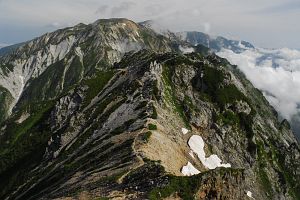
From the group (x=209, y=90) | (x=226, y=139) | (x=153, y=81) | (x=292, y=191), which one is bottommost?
(x=292, y=191)

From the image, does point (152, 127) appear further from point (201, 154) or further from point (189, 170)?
point (201, 154)

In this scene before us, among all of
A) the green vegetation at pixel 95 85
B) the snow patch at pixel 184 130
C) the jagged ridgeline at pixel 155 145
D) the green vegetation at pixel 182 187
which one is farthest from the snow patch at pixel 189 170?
the green vegetation at pixel 95 85

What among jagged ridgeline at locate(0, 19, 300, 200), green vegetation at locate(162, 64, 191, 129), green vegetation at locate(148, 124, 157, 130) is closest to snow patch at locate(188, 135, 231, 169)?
jagged ridgeline at locate(0, 19, 300, 200)

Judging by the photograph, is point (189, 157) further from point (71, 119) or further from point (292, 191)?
point (292, 191)

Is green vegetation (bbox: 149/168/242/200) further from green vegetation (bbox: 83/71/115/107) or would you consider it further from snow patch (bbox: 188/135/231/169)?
green vegetation (bbox: 83/71/115/107)

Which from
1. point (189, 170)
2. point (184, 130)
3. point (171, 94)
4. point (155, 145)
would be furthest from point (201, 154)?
point (171, 94)

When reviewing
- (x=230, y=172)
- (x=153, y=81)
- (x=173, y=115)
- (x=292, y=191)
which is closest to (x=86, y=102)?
(x=153, y=81)

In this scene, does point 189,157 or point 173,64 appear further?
Answer: point 173,64
